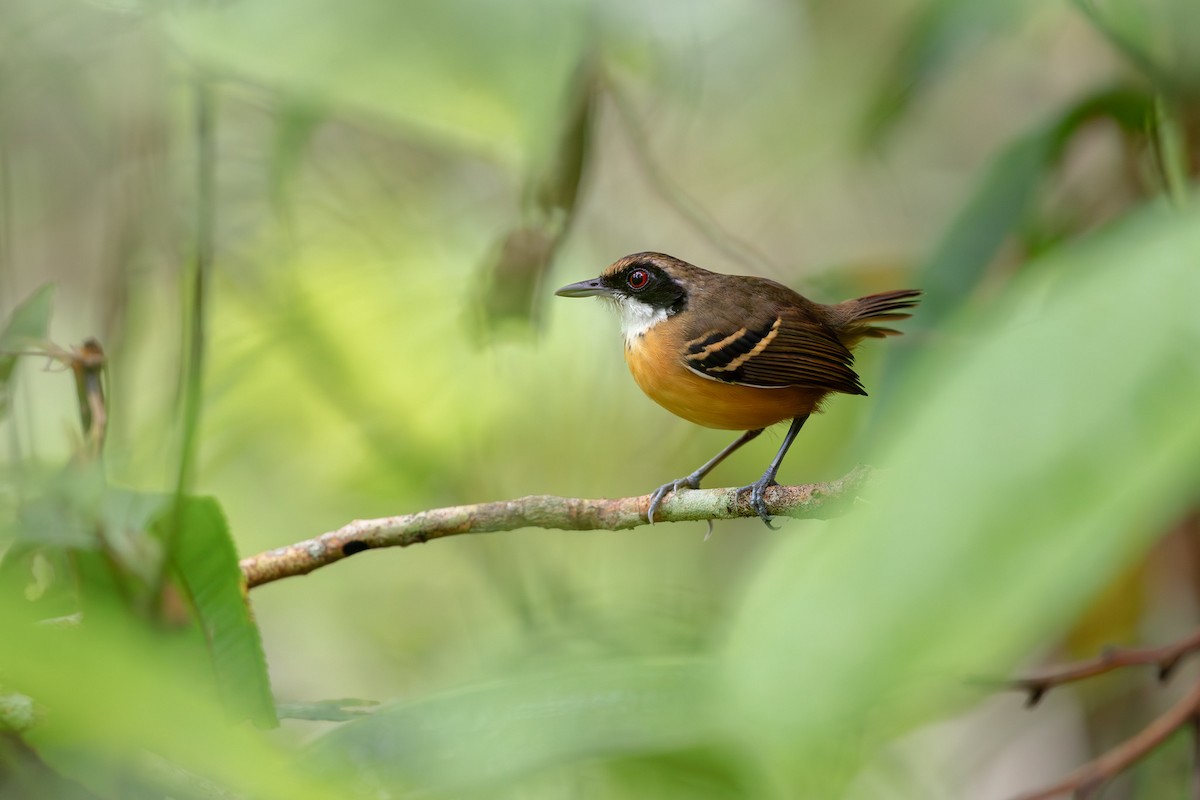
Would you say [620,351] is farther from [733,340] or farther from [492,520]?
[492,520]

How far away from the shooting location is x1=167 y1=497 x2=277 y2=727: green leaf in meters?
1.46

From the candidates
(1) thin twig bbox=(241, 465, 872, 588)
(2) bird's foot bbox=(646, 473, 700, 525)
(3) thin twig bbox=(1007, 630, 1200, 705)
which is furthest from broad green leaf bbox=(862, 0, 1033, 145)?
(3) thin twig bbox=(1007, 630, 1200, 705)

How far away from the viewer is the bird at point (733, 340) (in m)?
2.64

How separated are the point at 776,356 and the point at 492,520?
1.02 m

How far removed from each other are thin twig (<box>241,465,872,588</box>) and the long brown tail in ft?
3.24

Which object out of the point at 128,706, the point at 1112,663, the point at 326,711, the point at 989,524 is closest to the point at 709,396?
the point at 1112,663

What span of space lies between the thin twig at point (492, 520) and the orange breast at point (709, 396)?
0.64 m

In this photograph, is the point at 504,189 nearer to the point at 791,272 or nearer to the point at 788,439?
the point at 791,272

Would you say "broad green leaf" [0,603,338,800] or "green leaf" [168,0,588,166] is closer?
"broad green leaf" [0,603,338,800]

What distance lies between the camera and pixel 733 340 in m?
2.75

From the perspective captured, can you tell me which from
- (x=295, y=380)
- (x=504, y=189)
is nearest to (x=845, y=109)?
(x=504, y=189)

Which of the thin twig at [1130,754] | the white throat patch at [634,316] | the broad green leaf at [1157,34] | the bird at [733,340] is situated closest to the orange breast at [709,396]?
the bird at [733,340]

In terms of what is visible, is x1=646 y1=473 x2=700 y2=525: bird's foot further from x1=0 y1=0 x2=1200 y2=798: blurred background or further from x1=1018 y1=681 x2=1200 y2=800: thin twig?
x1=1018 y1=681 x2=1200 y2=800: thin twig

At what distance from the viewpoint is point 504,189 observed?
4789 mm
